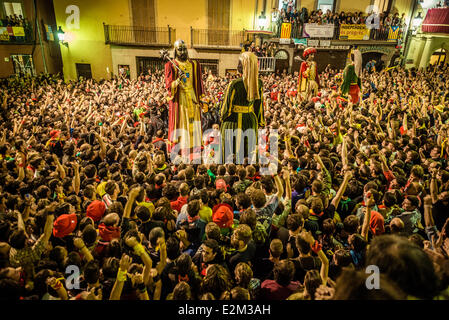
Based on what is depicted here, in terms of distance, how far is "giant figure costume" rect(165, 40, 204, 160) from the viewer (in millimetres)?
5730

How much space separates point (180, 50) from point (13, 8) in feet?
59.0

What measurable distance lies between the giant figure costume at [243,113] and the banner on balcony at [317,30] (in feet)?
47.5

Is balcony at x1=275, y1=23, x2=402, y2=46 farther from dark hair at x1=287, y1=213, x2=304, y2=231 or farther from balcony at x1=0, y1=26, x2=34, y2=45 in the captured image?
dark hair at x1=287, y1=213, x2=304, y2=231

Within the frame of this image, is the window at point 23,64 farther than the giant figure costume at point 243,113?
Yes

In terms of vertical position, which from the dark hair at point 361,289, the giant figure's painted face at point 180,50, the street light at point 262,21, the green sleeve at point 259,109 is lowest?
the green sleeve at point 259,109

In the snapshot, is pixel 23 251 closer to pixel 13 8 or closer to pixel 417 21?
pixel 13 8

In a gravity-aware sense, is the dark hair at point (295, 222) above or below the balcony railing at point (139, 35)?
below

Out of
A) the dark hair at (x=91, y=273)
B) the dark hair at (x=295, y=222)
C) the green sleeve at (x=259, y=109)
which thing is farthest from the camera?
the green sleeve at (x=259, y=109)

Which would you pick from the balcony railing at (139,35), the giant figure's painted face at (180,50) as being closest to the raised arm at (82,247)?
the giant figure's painted face at (180,50)

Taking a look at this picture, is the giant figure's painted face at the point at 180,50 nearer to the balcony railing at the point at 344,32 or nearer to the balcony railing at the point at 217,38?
the balcony railing at the point at 344,32

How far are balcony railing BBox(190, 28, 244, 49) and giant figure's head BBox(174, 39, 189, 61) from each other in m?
14.3

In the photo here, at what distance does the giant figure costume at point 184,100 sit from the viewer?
226 inches

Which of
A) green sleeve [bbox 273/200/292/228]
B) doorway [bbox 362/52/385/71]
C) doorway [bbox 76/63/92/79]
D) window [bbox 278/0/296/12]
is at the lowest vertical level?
doorway [bbox 76/63/92/79]

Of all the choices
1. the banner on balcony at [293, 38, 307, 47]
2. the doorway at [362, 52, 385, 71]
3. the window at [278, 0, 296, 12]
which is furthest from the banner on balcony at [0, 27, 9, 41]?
the doorway at [362, 52, 385, 71]
